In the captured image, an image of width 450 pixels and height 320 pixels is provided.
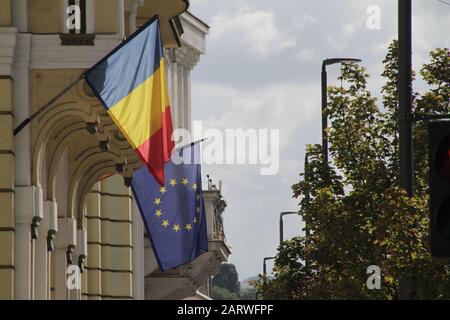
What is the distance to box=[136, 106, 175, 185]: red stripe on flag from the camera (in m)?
28.6

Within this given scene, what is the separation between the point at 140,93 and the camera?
96.8 ft

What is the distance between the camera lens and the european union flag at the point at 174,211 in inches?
1575

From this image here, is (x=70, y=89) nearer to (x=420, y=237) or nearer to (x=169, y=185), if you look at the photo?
(x=420, y=237)

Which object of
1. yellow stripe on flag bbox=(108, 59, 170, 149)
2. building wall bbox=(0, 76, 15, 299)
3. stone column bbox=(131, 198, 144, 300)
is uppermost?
yellow stripe on flag bbox=(108, 59, 170, 149)

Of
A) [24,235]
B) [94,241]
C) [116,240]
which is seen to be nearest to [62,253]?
[24,235]

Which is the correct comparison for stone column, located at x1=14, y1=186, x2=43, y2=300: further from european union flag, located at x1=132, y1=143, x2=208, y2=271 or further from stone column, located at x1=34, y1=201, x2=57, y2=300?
european union flag, located at x1=132, y1=143, x2=208, y2=271

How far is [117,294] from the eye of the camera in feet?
144

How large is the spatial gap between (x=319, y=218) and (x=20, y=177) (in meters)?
7.32

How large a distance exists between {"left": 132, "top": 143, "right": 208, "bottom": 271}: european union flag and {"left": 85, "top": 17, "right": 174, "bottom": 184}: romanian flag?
943 centimetres

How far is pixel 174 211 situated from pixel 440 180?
26400mm

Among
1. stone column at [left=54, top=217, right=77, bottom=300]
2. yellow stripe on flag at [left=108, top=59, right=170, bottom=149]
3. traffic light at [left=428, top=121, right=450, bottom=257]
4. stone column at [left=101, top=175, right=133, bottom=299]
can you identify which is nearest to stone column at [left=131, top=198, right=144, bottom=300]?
stone column at [left=101, top=175, right=133, bottom=299]

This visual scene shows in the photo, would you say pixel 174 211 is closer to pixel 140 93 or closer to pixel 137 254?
pixel 137 254

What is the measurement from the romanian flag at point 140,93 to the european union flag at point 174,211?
9.43 meters

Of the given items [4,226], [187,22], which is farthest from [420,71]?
[187,22]
